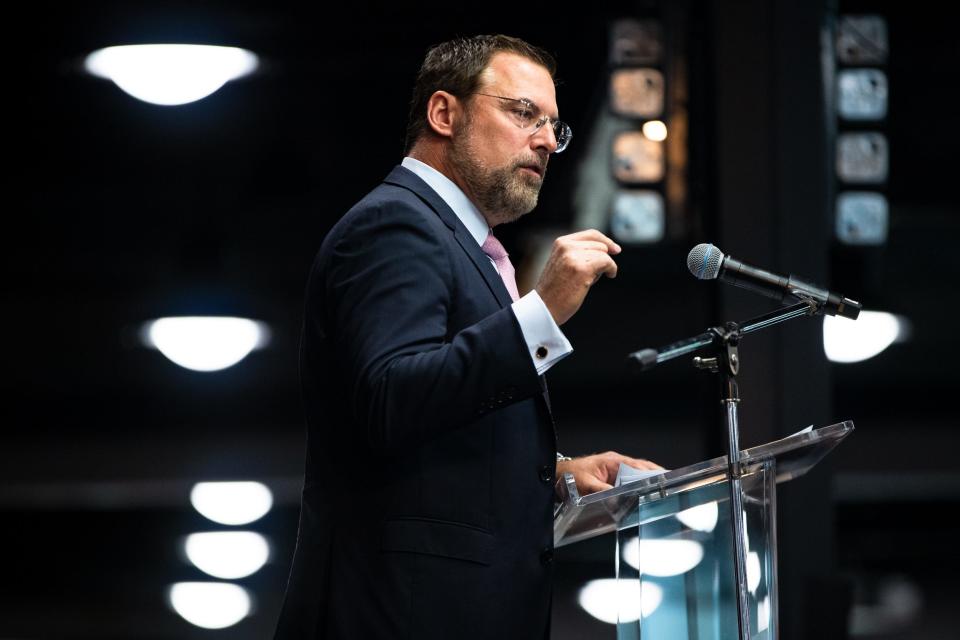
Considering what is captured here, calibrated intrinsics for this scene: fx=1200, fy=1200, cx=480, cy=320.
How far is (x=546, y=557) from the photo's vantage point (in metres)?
1.42

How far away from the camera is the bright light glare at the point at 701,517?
146 centimetres

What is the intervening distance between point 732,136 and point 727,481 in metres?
2.30

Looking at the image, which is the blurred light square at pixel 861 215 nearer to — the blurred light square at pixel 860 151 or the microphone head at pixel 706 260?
the blurred light square at pixel 860 151

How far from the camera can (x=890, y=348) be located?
27.5 feet

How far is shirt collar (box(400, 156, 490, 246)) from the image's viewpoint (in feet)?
4.95

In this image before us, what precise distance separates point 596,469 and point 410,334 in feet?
1.41

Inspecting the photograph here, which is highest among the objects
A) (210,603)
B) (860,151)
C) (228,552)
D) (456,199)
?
(860,151)

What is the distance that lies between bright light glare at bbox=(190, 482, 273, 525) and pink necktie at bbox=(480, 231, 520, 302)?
6615 mm

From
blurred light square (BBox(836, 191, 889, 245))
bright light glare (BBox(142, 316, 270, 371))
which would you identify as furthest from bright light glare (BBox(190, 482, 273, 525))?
blurred light square (BBox(836, 191, 889, 245))

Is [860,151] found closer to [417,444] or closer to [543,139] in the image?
[543,139]

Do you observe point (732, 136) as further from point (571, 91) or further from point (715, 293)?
point (571, 91)

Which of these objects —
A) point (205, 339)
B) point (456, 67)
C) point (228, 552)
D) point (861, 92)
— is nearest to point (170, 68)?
point (205, 339)

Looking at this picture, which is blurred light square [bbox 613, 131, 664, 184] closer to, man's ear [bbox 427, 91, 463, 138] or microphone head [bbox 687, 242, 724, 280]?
man's ear [bbox 427, 91, 463, 138]

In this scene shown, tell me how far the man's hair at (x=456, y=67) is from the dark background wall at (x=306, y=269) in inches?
80.0
